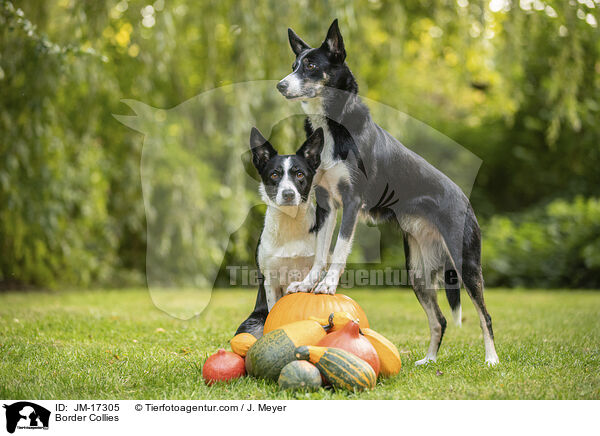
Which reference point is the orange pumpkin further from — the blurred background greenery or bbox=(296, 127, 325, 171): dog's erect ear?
the blurred background greenery

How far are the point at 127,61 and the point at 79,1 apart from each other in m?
1.78

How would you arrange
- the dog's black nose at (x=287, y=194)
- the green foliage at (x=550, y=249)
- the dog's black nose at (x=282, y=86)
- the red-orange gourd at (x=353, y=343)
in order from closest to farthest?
1. the red-orange gourd at (x=353, y=343)
2. the dog's black nose at (x=282, y=86)
3. the dog's black nose at (x=287, y=194)
4. the green foliage at (x=550, y=249)

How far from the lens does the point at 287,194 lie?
10.8 feet

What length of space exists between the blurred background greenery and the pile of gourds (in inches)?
113

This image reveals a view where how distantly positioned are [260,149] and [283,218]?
0.45 metres

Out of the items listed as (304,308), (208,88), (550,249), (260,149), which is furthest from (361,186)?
(550,249)

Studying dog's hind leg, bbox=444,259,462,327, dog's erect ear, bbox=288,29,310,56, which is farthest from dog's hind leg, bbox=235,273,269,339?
dog's erect ear, bbox=288,29,310,56

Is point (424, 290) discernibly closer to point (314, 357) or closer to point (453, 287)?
point (453, 287)

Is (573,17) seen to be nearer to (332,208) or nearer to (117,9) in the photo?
(332,208)

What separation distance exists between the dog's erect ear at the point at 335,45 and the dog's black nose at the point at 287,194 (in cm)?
80

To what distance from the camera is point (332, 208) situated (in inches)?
136

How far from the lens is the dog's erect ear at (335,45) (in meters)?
3.16

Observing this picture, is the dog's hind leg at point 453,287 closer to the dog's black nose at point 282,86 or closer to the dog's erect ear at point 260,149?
the dog's erect ear at point 260,149
